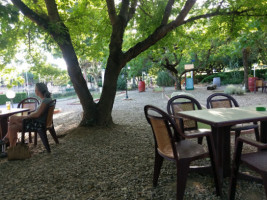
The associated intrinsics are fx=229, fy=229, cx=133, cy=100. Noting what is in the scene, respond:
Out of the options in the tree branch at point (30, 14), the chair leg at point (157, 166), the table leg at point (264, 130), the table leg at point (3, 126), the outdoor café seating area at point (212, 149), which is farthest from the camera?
the tree branch at point (30, 14)

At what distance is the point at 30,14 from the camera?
Result: 4918 mm

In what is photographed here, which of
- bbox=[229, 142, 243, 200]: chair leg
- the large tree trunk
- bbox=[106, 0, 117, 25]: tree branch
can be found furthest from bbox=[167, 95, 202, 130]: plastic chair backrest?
bbox=[106, 0, 117, 25]: tree branch

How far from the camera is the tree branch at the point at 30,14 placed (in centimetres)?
488

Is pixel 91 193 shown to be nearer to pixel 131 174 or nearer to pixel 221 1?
pixel 131 174

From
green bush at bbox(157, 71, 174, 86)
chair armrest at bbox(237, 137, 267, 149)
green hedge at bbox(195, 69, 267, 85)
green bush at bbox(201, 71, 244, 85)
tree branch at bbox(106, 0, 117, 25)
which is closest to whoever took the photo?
chair armrest at bbox(237, 137, 267, 149)

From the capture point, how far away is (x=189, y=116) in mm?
2641

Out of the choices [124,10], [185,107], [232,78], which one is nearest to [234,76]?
[232,78]

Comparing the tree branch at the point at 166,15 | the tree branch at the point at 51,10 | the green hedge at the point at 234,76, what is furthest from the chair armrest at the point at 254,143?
the green hedge at the point at 234,76

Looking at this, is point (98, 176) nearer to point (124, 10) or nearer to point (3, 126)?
point (3, 126)

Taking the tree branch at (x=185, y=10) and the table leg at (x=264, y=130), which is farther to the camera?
the tree branch at (x=185, y=10)

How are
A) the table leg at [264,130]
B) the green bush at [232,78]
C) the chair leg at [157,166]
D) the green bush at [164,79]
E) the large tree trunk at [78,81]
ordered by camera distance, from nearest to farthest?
1. the chair leg at [157,166]
2. the table leg at [264,130]
3. the large tree trunk at [78,81]
4. the green bush at [232,78]
5. the green bush at [164,79]

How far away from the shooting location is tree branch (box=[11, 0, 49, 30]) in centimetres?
488

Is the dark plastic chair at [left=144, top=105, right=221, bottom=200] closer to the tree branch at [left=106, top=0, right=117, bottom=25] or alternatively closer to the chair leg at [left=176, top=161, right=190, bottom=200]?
the chair leg at [left=176, top=161, right=190, bottom=200]

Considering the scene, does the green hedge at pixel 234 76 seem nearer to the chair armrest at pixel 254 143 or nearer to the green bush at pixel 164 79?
the green bush at pixel 164 79
